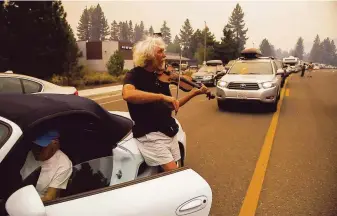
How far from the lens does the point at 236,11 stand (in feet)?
359

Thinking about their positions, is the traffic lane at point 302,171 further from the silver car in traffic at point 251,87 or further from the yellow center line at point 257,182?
the silver car in traffic at point 251,87

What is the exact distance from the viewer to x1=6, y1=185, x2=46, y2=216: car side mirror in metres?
1.46

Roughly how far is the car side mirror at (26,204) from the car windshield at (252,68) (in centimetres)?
935

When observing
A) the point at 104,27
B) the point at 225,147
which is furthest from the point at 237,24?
the point at 225,147

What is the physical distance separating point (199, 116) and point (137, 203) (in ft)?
23.6

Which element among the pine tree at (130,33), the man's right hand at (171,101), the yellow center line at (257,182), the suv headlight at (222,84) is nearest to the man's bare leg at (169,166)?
the man's right hand at (171,101)

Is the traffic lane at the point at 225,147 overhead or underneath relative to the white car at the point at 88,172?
underneath

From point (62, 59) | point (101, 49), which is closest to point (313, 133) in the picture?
point (62, 59)

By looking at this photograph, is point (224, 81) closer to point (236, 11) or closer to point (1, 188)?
point (1, 188)

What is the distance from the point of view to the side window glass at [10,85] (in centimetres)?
572

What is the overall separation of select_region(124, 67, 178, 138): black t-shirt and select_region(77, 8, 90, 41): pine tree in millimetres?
152745

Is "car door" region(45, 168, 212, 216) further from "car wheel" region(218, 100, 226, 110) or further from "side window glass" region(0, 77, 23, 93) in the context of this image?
"car wheel" region(218, 100, 226, 110)

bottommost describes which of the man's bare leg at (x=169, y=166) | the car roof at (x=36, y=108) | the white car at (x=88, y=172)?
the man's bare leg at (x=169, y=166)

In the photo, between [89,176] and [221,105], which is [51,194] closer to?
[89,176]
